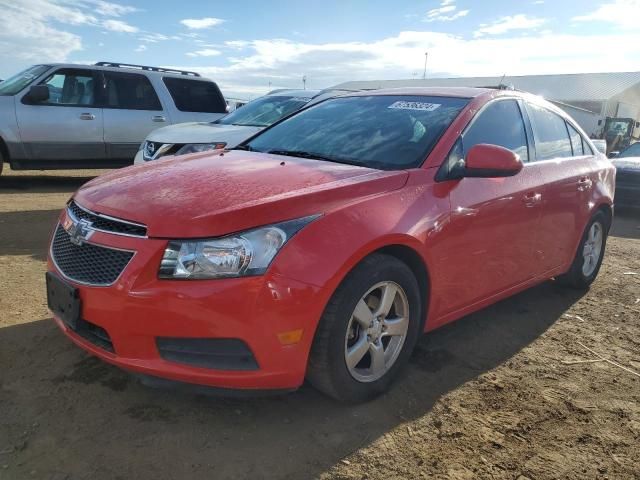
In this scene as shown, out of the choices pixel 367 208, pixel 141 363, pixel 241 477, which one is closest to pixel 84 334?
pixel 141 363

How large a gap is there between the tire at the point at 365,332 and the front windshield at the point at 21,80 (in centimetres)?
805

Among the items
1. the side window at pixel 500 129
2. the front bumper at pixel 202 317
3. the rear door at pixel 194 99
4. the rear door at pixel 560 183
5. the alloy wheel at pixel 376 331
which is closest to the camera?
the front bumper at pixel 202 317

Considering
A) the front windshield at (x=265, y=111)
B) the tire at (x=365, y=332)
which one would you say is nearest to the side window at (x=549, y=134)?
the tire at (x=365, y=332)

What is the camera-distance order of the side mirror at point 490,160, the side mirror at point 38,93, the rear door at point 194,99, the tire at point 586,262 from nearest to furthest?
the side mirror at point 490,160
the tire at point 586,262
the side mirror at point 38,93
the rear door at point 194,99

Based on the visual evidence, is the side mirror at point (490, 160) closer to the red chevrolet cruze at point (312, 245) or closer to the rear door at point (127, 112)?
the red chevrolet cruze at point (312, 245)

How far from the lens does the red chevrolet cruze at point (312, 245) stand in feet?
7.47

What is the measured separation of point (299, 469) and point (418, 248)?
49.2 inches

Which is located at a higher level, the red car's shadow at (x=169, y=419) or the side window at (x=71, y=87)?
the side window at (x=71, y=87)

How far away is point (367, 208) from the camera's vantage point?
2.61 metres

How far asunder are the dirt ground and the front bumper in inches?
12.7

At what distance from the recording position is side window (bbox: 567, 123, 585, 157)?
181 inches

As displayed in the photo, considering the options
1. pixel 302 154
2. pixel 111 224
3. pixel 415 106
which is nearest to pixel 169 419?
pixel 111 224

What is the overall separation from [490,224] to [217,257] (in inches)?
72.2

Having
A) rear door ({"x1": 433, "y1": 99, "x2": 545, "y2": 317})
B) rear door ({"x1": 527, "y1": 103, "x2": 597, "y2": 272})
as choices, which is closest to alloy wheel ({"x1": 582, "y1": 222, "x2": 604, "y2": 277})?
rear door ({"x1": 527, "y1": 103, "x2": 597, "y2": 272})
